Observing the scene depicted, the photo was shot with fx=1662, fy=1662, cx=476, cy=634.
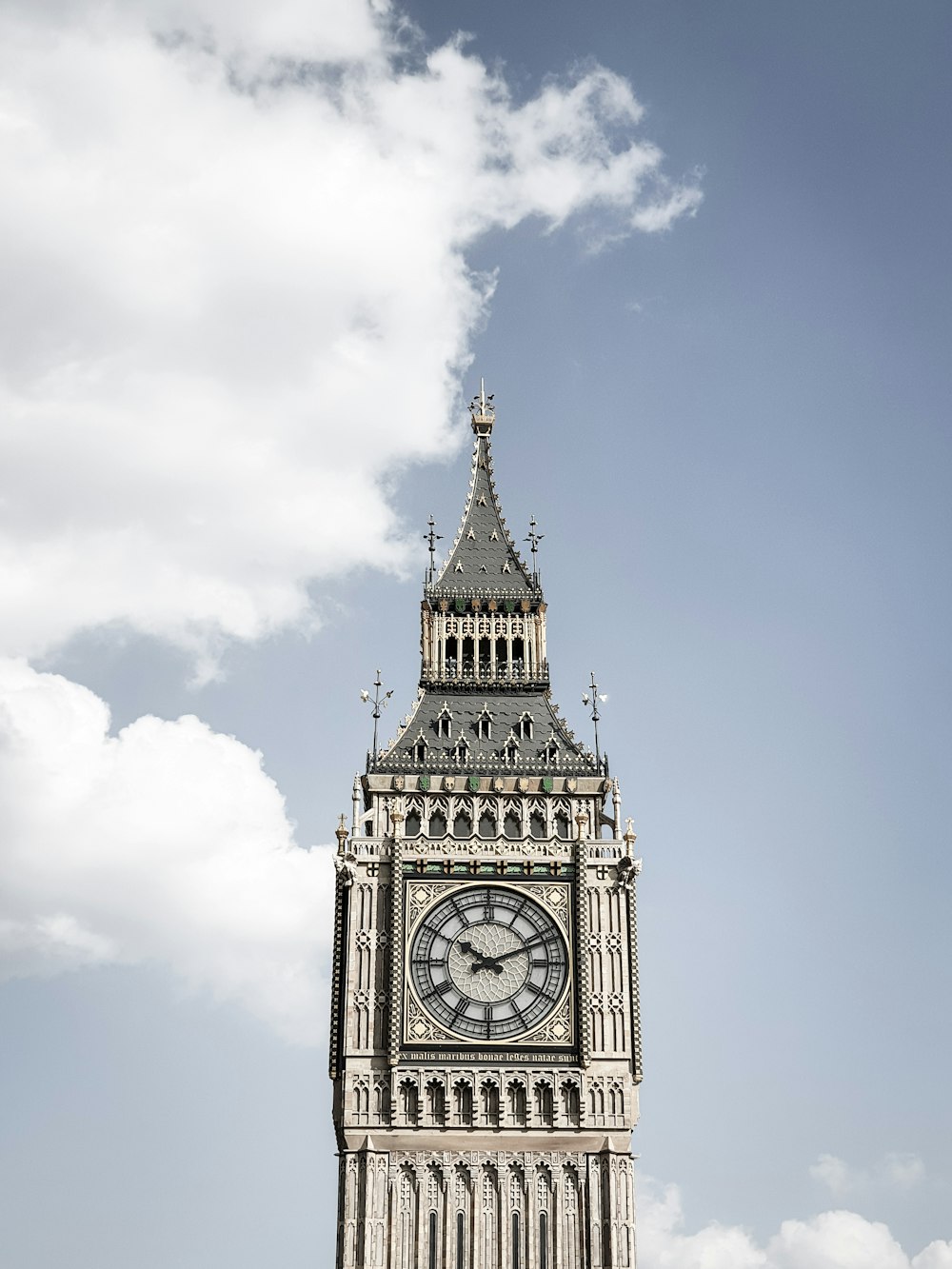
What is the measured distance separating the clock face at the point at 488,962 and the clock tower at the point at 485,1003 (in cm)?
6

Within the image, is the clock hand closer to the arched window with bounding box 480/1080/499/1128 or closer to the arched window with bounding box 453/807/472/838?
the arched window with bounding box 480/1080/499/1128

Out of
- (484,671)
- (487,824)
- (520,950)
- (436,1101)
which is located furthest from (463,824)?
(436,1101)

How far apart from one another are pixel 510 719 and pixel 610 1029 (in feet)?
45.6

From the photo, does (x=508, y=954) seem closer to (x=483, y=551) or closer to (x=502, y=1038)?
(x=502, y=1038)

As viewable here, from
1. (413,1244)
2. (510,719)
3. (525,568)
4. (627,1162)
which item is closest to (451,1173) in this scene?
(413,1244)

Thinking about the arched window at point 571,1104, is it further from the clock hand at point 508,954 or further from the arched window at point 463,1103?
the clock hand at point 508,954

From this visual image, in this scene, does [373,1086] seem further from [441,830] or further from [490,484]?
[490,484]

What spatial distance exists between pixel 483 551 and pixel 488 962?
20693mm

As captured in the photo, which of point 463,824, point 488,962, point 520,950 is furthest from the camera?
point 463,824

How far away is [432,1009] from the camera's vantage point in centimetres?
6119

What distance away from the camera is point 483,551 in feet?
246

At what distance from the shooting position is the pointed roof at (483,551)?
73438mm

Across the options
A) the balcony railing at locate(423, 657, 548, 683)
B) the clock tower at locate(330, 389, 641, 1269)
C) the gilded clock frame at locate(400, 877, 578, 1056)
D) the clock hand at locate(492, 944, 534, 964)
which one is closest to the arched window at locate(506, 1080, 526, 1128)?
the clock tower at locate(330, 389, 641, 1269)

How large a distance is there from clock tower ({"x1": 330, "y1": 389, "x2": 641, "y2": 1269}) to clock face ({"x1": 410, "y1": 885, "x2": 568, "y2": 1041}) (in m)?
0.06
